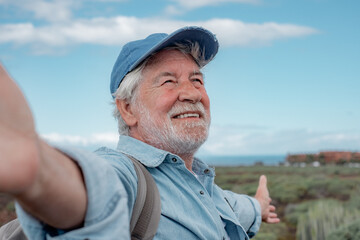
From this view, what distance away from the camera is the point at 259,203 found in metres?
2.90

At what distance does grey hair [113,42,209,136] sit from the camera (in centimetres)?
209

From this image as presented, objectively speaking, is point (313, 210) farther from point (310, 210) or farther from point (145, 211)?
point (145, 211)

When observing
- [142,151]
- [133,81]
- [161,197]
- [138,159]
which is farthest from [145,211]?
[133,81]

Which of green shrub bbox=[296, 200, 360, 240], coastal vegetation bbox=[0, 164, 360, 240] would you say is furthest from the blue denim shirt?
green shrub bbox=[296, 200, 360, 240]

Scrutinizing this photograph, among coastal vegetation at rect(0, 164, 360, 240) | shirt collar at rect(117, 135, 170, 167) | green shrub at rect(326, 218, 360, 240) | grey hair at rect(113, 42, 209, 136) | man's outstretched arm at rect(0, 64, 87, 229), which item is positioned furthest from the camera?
coastal vegetation at rect(0, 164, 360, 240)

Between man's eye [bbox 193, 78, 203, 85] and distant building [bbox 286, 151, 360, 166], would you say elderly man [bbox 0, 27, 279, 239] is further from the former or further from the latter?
distant building [bbox 286, 151, 360, 166]

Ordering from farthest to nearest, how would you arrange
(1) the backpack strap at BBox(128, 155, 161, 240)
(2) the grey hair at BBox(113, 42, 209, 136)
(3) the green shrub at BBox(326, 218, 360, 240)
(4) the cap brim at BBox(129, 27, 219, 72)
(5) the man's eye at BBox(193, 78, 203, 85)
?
(3) the green shrub at BBox(326, 218, 360, 240), (5) the man's eye at BBox(193, 78, 203, 85), (2) the grey hair at BBox(113, 42, 209, 136), (4) the cap brim at BBox(129, 27, 219, 72), (1) the backpack strap at BBox(128, 155, 161, 240)

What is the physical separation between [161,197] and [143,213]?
243 millimetres

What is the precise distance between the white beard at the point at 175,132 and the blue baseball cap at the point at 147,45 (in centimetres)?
19

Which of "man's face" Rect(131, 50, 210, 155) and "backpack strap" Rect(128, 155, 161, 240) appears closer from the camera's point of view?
"backpack strap" Rect(128, 155, 161, 240)

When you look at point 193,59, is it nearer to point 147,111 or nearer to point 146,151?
point 147,111

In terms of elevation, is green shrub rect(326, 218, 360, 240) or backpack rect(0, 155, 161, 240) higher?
backpack rect(0, 155, 161, 240)

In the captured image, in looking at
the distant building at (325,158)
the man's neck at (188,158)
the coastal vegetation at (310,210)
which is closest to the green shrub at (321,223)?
the coastal vegetation at (310,210)

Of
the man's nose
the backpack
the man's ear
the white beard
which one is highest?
the man's nose
